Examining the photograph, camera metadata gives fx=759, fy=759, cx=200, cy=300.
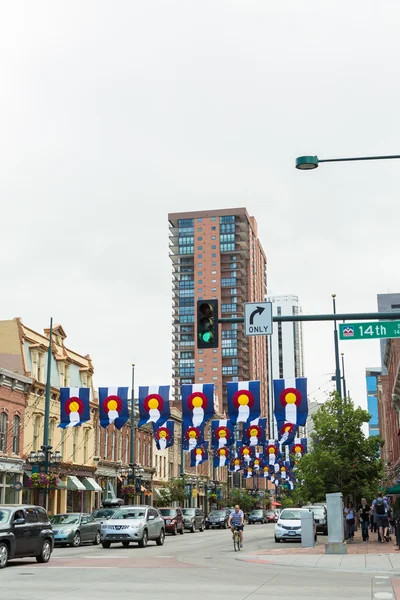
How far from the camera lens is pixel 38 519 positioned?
2206 cm

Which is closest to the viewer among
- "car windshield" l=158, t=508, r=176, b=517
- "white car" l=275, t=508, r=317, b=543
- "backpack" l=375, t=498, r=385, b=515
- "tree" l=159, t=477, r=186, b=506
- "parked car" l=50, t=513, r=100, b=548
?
"backpack" l=375, t=498, r=385, b=515

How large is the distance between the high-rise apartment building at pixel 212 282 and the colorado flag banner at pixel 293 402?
124 metres

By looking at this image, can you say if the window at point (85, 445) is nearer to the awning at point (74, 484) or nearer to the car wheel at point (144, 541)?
the awning at point (74, 484)

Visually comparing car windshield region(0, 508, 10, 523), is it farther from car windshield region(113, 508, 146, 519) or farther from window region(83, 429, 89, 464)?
window region(83, 429, 89, 464)

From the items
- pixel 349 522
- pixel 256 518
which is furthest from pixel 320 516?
pixel 256 518

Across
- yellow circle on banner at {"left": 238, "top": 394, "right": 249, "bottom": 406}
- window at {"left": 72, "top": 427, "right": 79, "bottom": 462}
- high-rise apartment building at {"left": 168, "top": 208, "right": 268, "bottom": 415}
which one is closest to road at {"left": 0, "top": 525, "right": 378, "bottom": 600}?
yellow circle on banner at {"left": 238, "top": 394, "right": 249, "bottom": 406}

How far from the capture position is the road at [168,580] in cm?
1422

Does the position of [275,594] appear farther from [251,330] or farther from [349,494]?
[349,494]

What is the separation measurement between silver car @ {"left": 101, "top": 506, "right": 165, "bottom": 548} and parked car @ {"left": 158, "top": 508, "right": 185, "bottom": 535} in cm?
1231

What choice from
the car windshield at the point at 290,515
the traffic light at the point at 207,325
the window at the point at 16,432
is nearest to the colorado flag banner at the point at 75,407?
the window at the point at 16,432

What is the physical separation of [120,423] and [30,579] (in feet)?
78.9

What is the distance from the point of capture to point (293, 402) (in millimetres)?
38844

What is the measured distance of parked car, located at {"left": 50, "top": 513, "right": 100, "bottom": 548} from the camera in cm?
3219

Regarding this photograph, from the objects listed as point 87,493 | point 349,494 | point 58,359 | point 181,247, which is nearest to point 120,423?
point 349,494
